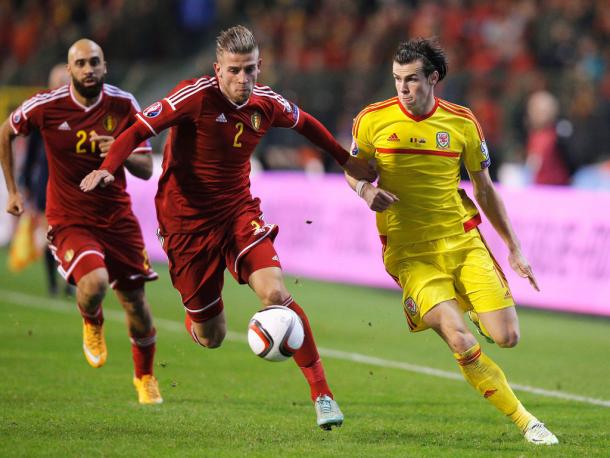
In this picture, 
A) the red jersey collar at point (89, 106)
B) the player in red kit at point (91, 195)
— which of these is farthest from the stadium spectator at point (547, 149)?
the red jersey collar at point (89, 106)

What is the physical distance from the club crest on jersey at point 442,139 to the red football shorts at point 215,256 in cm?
119

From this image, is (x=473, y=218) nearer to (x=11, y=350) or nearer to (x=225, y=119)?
(x=225, y=119)

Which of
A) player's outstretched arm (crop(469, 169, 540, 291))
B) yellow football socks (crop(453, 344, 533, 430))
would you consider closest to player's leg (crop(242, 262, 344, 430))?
yellow football socks (crop(453, 344, 533, 430))

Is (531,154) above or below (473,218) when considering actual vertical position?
below

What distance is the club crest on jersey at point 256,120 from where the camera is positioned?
24.7 feet

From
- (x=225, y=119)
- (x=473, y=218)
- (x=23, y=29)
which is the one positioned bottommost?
(x=23, y=29)

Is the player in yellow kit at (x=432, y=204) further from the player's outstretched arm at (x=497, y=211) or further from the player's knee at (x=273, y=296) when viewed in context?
the player's knee at (x=273, y=296)

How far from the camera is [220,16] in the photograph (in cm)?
2470

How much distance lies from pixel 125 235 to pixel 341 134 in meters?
11.0

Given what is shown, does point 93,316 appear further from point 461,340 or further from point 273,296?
point 461,340

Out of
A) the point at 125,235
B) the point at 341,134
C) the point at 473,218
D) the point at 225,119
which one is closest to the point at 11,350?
the point at 125,235

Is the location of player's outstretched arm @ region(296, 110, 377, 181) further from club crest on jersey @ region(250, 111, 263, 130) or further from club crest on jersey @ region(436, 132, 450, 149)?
club crest on jersey @ region(436, 132, 450, 149)

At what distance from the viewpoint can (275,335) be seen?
22.5 ft

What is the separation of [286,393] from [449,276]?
2154 millimetres
